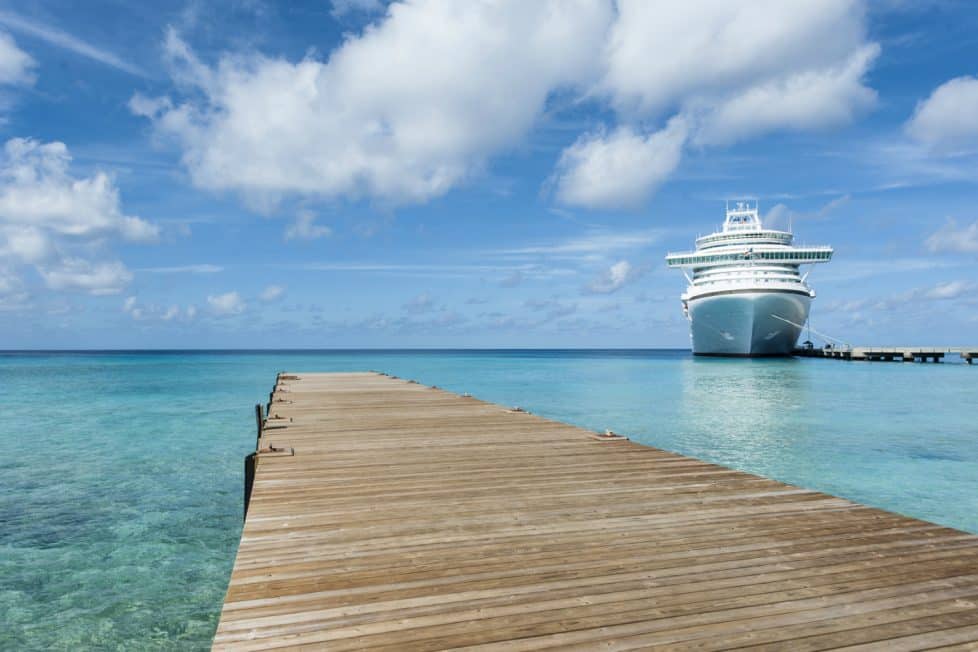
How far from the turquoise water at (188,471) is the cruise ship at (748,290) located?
108 feet

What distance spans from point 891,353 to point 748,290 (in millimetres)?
25253

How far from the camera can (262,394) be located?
36.9m

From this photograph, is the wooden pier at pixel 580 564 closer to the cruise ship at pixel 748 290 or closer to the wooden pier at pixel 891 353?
the cruise ship at pixel 748 290

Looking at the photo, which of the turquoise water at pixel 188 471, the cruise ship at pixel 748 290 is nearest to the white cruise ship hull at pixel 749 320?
the cruise ship at pixel 748 290

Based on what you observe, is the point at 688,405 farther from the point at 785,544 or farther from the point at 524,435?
the point at 785,544

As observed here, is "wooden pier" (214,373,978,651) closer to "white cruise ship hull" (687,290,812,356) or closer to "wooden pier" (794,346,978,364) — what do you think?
"white cruise ship hull" (687,290,812,356)

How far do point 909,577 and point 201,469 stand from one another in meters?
14.3

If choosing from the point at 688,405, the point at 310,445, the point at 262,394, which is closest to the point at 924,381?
the point at 688,405

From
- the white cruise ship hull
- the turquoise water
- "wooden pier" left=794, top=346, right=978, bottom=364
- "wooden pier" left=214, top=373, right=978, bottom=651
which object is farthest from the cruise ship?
"wooden pier" left=214, top=373, right=978, bottom=651

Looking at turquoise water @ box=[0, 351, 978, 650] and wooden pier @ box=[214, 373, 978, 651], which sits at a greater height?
wooden pier @ box=[214, 373, 978, 651]

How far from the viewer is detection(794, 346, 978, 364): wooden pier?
7056 cm

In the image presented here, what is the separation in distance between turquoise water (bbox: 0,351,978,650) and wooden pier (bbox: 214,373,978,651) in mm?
2346

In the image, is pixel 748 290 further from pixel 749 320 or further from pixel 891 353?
pixel 891 353

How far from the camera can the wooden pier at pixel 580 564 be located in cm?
309
